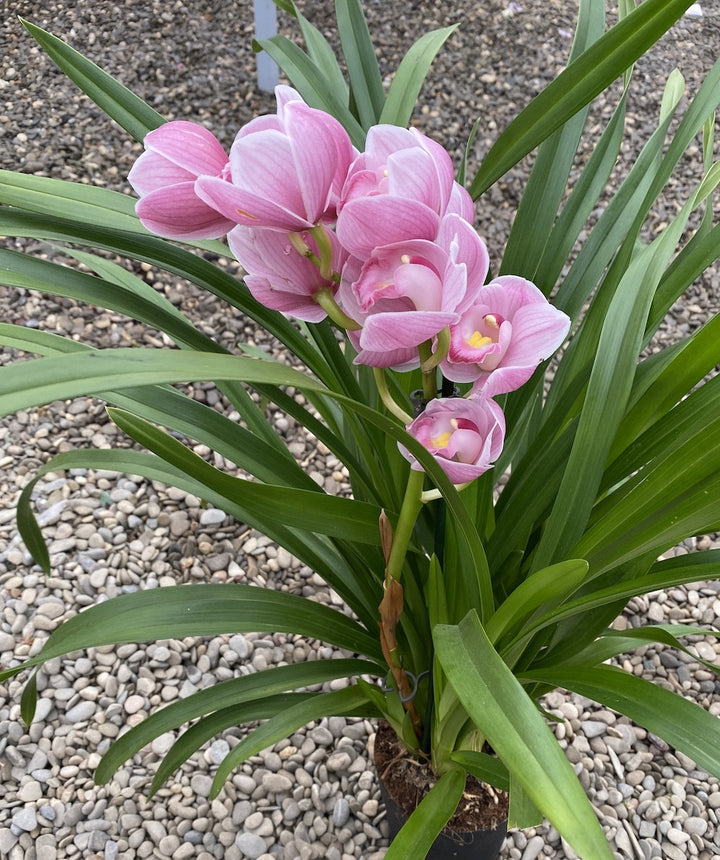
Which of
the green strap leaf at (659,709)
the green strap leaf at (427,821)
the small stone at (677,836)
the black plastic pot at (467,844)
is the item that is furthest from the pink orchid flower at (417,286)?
the small stone at (677,836)

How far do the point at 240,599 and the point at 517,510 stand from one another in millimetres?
289

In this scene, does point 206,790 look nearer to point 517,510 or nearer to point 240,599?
point 240,599

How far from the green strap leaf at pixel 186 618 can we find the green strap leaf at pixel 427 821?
7.1 inches

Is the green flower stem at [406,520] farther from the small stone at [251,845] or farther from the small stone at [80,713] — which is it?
the small stone at [80,713]

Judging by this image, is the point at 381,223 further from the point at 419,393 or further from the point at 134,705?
the point at 134,705

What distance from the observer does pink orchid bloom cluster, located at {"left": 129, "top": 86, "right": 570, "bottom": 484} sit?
441 millimetres

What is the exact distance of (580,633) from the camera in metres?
0.83

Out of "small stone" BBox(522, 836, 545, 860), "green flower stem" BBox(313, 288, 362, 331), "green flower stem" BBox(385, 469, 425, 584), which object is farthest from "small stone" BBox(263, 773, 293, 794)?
"green flower stem" BBox(313, 288, 362, 331)

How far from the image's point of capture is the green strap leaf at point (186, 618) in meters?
0.78

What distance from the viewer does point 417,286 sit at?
458mm

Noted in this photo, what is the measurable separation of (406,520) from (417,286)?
207mm

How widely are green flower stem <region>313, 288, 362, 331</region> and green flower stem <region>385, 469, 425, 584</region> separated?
0.11 metres

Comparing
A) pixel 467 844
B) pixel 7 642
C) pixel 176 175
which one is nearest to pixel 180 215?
pixel 176 175

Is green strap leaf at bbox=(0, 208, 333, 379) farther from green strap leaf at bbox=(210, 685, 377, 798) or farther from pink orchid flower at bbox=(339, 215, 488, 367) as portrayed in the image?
green strap leaf at bbox=(210, 685, 377, 798)
